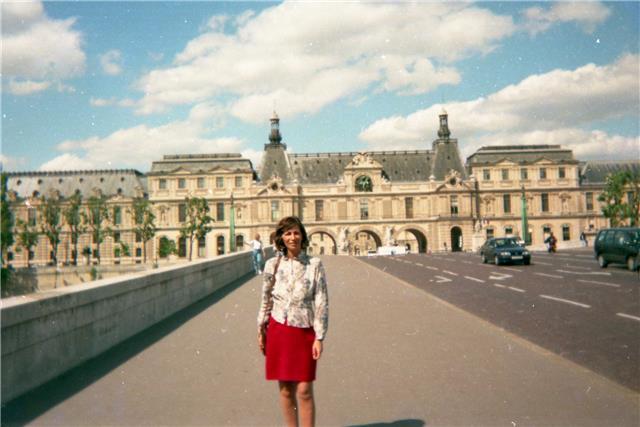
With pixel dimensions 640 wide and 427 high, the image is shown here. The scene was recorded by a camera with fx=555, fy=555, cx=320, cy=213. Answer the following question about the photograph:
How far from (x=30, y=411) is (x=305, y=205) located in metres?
73.2

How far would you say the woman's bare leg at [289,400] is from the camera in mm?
4477

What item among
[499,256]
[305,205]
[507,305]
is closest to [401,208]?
[305,205]

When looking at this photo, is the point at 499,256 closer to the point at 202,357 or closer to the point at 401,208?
the point at 202,357

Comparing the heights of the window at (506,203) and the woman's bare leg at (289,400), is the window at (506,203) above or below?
above

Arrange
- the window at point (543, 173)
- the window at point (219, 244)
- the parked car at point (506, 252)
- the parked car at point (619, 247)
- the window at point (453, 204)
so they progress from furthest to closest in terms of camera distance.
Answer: the window at point (219, 244), the window at point (543, 173), the window at point (453, 204), the parked car at point (506, 252), the parked car at point (619, 247)

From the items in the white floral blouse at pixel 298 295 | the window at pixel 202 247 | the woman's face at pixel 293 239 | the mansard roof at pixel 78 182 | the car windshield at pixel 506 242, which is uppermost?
the mansard roof at pixel 78 182

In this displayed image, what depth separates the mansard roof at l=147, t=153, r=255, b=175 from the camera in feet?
260

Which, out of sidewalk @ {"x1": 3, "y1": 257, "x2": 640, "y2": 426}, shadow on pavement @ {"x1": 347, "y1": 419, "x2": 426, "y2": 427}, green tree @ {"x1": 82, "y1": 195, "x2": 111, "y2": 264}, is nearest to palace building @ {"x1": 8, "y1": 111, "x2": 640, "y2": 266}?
green tree @ {"x1": 82, "y1": 195, "x2": 111, "y2": 264}

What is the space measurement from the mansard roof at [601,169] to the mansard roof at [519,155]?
4502 millimetres

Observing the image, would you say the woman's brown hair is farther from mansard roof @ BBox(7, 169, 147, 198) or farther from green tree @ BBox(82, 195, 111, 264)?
mansard roof @ BBox(7, 169, 147, 198)

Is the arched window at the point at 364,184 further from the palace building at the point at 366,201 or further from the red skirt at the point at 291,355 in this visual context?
the red skirt at the point at 291,355

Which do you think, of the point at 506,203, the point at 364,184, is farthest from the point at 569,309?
the point at 506,203

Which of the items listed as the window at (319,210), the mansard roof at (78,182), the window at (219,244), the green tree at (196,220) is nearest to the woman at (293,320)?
the green tree at (196,220)

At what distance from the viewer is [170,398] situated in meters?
5.80
